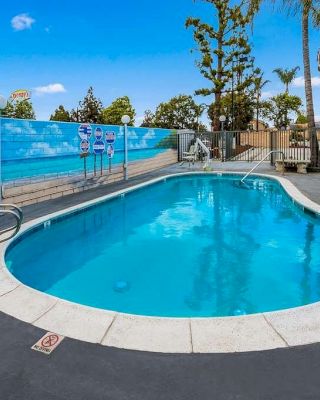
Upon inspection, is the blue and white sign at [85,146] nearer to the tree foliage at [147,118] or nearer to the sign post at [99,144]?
the sign post at [99,144]

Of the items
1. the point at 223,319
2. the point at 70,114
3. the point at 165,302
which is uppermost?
the point at 70,114

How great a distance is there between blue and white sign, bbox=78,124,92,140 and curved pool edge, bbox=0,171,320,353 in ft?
29.4

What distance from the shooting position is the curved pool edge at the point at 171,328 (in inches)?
115

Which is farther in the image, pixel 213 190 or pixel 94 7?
pixel 94 7

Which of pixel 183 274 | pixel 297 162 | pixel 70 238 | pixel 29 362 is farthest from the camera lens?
pixel 297 162

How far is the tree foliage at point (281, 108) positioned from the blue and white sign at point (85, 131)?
40.0 metres

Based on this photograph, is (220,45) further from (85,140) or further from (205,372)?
(205,372)

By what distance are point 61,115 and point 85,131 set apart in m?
44.3

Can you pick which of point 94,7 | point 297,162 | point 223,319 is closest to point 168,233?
point 223,319

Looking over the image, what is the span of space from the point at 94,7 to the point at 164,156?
10366mm


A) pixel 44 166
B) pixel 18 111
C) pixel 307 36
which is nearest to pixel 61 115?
pixel 18 111

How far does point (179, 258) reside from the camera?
6.32m

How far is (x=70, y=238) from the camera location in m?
7.54

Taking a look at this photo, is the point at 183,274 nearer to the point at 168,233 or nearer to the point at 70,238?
the point at 168,233
